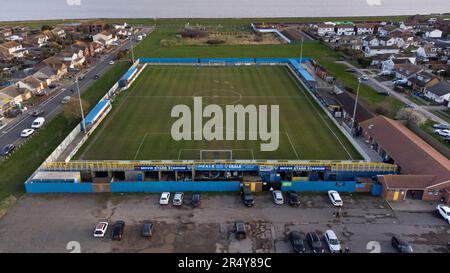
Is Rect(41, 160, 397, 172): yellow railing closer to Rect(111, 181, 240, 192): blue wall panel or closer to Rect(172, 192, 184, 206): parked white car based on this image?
Rect(111, 181, 240, 192): blue wall panel

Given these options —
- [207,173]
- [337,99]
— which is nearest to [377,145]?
[337,99]

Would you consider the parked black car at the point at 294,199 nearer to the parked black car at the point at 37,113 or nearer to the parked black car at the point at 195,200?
the parked black car at the point at 195,200

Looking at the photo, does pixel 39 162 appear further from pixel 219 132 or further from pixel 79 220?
pixel 219 132

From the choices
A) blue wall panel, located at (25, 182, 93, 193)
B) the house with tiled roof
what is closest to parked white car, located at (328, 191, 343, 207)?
blue wall panel, located at (25, 182, 93, 193)

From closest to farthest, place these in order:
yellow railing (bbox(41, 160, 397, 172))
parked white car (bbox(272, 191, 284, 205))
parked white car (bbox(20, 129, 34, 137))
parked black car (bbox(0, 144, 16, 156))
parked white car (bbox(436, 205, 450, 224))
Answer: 1. parked white car (bbox(436, 205, 450, 224))
2. parked white car (bbox(272, 191, 284, 205))
3. yellow railing (bbox(41, 160, 397, 172))
4. parked black car (bbox(0, 144, 16, 156))
5. parked white car (bbox(20, 129, 34, 137))

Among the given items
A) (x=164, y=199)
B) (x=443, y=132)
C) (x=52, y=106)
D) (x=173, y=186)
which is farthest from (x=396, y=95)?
(x=52, y=106)

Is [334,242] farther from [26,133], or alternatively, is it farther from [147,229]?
[26,133]
